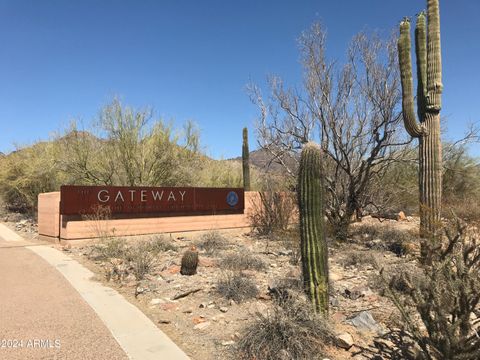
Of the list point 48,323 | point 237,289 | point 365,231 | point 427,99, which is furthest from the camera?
point 365,231

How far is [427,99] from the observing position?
9.89 meters

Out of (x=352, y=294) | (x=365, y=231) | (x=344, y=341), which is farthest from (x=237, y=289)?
(x=365, y=231)

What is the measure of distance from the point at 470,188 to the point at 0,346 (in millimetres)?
25232

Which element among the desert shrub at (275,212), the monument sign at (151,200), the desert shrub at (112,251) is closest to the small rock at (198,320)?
the desert shrub at (112,251)

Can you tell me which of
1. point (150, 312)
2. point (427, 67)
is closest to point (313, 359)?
point (150, 312)

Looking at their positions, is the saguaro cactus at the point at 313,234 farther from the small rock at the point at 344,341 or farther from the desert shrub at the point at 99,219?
the desert shrub at the point at 99,219

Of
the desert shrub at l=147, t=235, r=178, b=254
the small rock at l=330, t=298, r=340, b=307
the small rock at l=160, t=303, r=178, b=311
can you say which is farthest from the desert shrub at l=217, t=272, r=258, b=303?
the desert shrub at l=147, t=235, r=178, b=254

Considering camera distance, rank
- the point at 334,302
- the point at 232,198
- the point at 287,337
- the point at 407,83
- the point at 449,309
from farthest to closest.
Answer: the point at 232,198, the point at 407,83, the point at 334,302, the point at 287,337, the point at 449,309

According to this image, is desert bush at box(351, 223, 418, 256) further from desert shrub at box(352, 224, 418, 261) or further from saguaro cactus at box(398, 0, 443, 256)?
saguaro cactus at box(398, 0, 443, 256)

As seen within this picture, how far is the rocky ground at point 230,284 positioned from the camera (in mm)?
5023

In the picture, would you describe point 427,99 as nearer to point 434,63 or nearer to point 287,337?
point 434,63

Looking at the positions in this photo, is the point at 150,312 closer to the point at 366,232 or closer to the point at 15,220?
the point at 366,232

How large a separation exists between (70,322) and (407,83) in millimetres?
9166

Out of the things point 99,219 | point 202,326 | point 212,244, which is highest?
point 99,219
